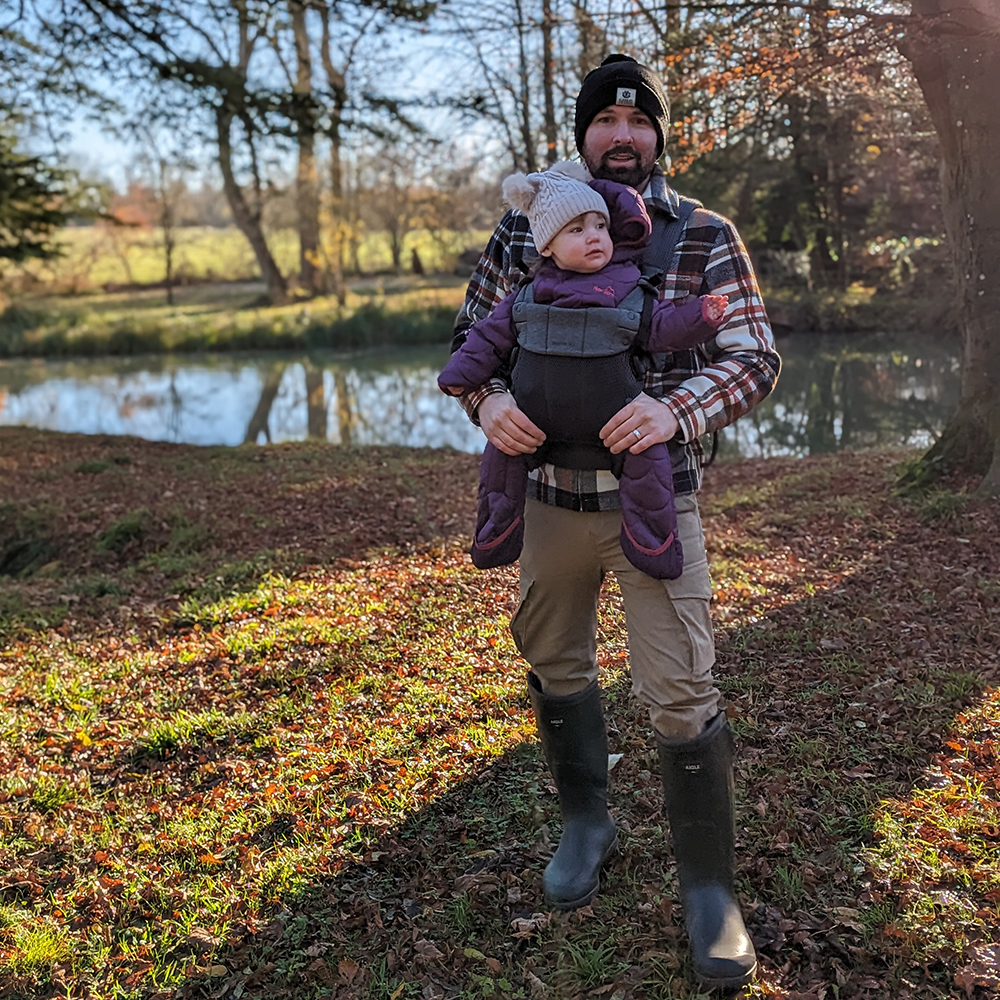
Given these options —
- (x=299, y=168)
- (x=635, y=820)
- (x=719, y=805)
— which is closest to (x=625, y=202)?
(x=719, y=805)

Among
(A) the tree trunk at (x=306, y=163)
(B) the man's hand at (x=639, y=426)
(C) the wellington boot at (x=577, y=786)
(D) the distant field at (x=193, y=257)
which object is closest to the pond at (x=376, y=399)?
(A) the tree trunk at (x=306, y=163)

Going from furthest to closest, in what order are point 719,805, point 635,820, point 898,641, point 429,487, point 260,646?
point 429,487 < point 260,646 < point 898,641 < point 635,820 < point 719,805

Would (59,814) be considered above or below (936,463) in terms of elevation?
below

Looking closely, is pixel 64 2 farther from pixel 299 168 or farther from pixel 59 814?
pixel 299 168

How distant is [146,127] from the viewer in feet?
37.4

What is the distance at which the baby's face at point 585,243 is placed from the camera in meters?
2.29

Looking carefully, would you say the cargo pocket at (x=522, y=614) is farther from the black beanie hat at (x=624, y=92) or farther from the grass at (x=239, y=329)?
the grass at (x=239, y=329)

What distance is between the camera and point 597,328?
2.29 metres

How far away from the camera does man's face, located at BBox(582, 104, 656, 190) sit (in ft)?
8.22

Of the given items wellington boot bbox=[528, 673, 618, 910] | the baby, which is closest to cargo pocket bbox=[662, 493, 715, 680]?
the baby

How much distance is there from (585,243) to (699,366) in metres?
0.51

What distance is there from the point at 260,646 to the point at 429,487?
4.42 m

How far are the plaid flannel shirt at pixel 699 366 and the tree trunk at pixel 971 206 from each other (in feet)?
15.6

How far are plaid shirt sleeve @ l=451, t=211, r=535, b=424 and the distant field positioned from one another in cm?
3368
